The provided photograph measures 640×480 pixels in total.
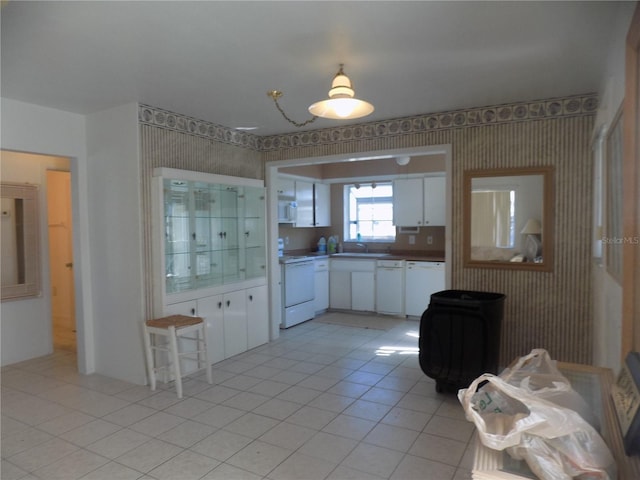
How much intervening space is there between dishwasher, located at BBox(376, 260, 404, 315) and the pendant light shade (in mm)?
3669

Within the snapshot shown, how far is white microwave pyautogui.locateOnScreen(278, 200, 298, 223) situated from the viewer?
5.97 metres

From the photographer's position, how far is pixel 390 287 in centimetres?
603

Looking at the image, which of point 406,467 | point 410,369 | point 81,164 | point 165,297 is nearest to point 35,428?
point 165,297

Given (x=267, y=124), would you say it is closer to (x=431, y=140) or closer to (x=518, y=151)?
(x=431, y=140)

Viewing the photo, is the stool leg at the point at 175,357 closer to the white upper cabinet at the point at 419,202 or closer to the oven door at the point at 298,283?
the oven door at the point at 298,283

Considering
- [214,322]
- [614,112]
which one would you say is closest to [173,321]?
[214,322]

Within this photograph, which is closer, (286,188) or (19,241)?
(19,241)

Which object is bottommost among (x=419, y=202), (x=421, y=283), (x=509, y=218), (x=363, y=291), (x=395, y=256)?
(x=363, y=291)

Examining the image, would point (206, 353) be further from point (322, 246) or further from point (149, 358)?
point (322, 246)

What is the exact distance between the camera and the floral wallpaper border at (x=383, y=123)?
138 inches

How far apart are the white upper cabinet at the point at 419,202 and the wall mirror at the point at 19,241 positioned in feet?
14.8

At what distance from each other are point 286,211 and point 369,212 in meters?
1.57

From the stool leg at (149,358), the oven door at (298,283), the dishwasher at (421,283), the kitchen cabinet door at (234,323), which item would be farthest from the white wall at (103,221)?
the dishwasher at (421,283)

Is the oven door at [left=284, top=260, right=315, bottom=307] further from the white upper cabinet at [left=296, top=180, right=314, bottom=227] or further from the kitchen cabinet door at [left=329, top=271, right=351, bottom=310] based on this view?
the white upper cabinet at [left=296, top=180, right=314, bottom=227]
